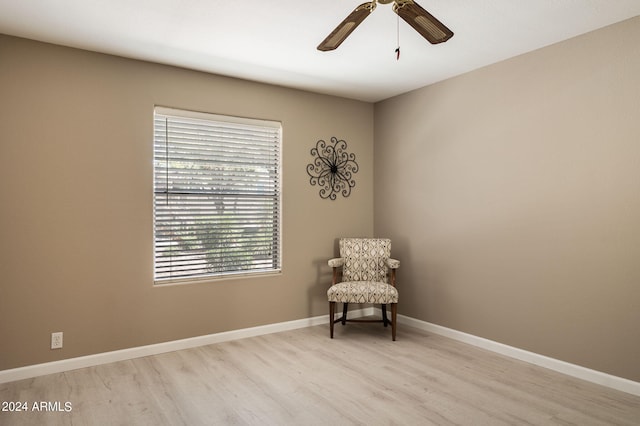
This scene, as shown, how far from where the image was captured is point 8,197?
10.2 ft

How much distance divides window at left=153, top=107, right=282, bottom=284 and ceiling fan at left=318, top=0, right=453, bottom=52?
6.58 ft

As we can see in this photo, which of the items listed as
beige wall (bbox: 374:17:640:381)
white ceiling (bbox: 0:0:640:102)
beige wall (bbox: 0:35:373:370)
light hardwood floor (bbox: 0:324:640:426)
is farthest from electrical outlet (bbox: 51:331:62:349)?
beige wall (bbox: 374:17:640:381)

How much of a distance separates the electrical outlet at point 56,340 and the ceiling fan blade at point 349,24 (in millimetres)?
2950

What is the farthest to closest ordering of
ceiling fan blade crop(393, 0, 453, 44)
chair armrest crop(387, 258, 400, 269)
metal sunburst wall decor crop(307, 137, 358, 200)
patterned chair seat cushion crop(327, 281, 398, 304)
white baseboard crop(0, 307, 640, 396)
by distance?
metal sunburst wall decor crop(307, 137, 358, 200), chair armrest crop(387, 258, 400, 269), patterned chair seat cushion crop(327, 281, 398, 304), white baseboard crop(0, 307, 640, 396), ceiling fan blade crop(393, 0, 453, 44)

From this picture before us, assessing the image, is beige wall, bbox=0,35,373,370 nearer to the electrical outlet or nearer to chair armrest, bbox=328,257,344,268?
the electrical outlet

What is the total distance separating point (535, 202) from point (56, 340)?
13.2 ft

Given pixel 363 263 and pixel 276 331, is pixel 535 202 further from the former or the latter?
pixel 276 331

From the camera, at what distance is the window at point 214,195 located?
3.81 m

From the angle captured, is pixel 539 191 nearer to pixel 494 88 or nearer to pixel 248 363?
pixel 494 88

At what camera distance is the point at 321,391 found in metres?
2.95

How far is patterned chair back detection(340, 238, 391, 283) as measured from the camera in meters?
4.53

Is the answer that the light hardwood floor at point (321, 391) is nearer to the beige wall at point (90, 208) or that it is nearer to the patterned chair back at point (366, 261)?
the beige wall at point (90, 208)

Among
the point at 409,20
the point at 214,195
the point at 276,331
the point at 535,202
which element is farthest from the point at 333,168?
the point at 409,20

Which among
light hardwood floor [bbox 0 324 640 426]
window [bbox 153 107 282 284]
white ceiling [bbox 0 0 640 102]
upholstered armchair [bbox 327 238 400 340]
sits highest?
white ceiling [bbox 0 0 640 102]
